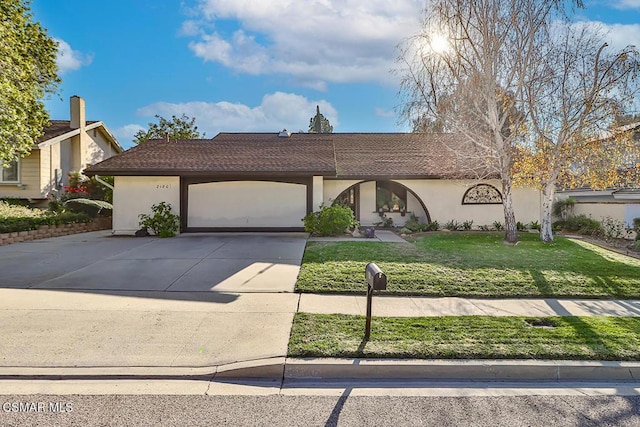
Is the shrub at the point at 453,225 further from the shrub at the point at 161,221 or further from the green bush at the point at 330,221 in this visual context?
the shrub at the point at 161,221

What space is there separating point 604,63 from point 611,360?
9690mm

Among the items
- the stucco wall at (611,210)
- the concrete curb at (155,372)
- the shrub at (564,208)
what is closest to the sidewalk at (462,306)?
the concrete curb at (155,372)

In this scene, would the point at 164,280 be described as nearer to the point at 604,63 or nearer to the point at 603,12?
the point at 604,63

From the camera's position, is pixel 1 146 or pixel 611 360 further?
pixel 1 146

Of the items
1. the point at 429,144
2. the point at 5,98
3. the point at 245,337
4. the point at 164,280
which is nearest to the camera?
the point at 245,337

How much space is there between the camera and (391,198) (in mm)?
16266

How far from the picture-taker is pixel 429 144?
1516cm

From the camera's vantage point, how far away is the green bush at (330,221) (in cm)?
1282

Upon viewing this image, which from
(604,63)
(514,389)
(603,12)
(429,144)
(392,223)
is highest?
(603,12)

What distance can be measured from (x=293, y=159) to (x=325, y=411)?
12.7 metres

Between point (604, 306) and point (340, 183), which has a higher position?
point (340, 183)

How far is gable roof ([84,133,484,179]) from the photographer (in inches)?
541

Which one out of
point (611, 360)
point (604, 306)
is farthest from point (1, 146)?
point (604, 306)

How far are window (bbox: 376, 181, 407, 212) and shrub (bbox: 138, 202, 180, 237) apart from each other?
28.1 ft
